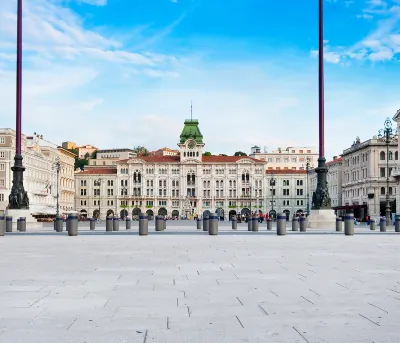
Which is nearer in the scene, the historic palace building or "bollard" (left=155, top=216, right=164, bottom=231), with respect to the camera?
"bollard" (left=155, top=216, right=164, bottom=231)

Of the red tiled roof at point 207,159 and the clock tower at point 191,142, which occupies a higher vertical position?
the clock tower at point 191,142

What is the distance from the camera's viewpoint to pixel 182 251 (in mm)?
19203

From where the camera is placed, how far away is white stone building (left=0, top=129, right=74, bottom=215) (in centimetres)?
10562

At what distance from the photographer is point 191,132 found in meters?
168

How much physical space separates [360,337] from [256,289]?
12.1ft

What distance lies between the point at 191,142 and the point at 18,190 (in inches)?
4702

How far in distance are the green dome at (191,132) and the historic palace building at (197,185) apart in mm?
10191

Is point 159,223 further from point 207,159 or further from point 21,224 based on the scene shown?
point 207,159

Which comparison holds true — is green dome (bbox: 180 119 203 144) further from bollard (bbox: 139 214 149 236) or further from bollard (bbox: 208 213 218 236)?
bollard (bbox: 139 214 149 236)

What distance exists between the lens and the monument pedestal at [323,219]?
37.4 m

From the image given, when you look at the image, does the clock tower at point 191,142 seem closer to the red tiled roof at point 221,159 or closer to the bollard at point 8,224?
the red tiled roof at point 221,159

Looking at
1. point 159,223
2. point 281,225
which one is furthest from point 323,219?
point 159,223

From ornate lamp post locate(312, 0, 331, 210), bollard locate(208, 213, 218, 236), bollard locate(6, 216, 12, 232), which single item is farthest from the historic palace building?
bollard locate(208, 213, 218, 236)

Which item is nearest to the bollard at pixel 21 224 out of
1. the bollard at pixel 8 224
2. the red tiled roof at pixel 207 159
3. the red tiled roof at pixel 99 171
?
the bollard at pixel 8 224
